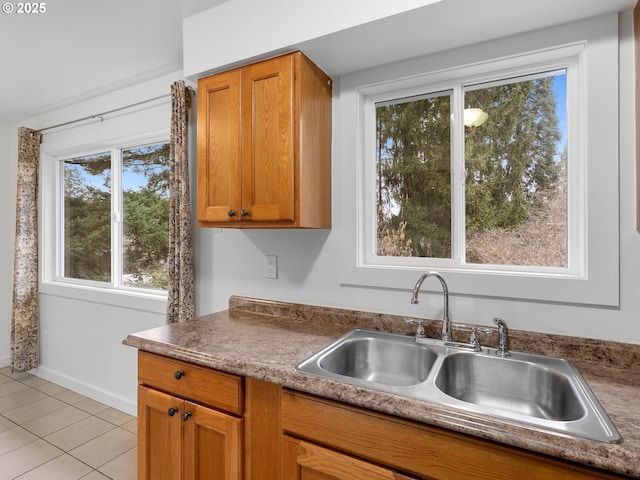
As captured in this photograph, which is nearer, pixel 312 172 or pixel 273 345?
pixel 273 345

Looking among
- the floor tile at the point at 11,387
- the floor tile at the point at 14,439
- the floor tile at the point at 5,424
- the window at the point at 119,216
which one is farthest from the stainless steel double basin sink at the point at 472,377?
the floor tile at the point at 11,387

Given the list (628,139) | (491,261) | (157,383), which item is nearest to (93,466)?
(157,383)

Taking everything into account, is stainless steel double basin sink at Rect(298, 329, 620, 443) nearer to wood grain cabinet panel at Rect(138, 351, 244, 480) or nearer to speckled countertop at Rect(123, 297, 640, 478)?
speckled countertop at Rect(123, 297, 640, 478)

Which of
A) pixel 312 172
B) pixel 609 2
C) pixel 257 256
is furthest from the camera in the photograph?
pixel 257 256

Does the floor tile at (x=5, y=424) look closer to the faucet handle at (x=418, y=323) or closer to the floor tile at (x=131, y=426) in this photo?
the floor tile at (x=131, y=426)

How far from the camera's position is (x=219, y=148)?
165 cm

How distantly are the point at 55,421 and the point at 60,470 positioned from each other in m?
0.69

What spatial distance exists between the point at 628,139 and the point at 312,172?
46.4 inches

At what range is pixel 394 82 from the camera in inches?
64.2

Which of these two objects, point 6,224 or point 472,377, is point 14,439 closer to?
point 6,224

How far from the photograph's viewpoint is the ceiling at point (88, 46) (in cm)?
170

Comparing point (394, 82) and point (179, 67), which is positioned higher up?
point (179, 67)

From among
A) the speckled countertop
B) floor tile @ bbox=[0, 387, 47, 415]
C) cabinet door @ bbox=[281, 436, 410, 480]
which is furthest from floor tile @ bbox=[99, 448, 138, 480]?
cabinet door @ bbox=[281, 436, 410, 480]

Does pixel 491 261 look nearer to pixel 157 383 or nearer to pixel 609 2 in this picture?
pixel 609 2
